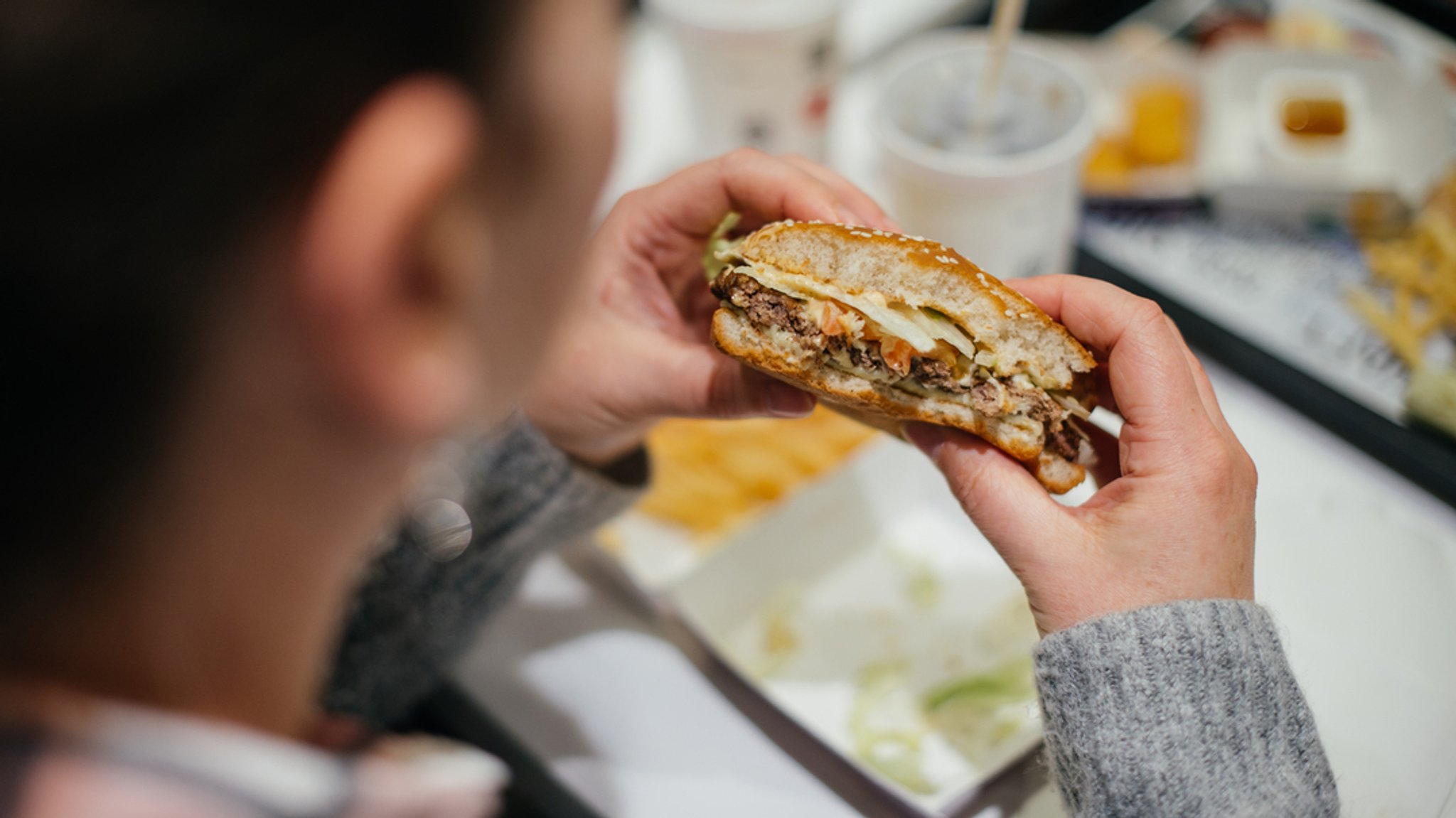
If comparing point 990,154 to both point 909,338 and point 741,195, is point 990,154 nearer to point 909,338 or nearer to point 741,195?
point 741,195

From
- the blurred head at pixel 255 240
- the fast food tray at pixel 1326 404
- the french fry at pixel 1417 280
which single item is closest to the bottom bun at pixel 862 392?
the blurred head at pixel 255 240

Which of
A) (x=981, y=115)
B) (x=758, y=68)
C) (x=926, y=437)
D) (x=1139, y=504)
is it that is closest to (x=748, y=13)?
(x=758, y=68)

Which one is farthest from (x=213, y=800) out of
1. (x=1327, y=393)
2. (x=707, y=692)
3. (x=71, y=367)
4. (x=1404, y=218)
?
(x=1404, y=218)

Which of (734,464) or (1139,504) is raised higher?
(1139,504)

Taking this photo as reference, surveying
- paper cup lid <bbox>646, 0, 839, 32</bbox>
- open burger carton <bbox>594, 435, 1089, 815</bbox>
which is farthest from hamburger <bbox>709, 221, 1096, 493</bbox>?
paper cup lid <bbox>646, 0, 839, 32</bbox>

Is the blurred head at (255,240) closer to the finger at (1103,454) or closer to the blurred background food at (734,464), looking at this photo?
the finger at (1103,454)
